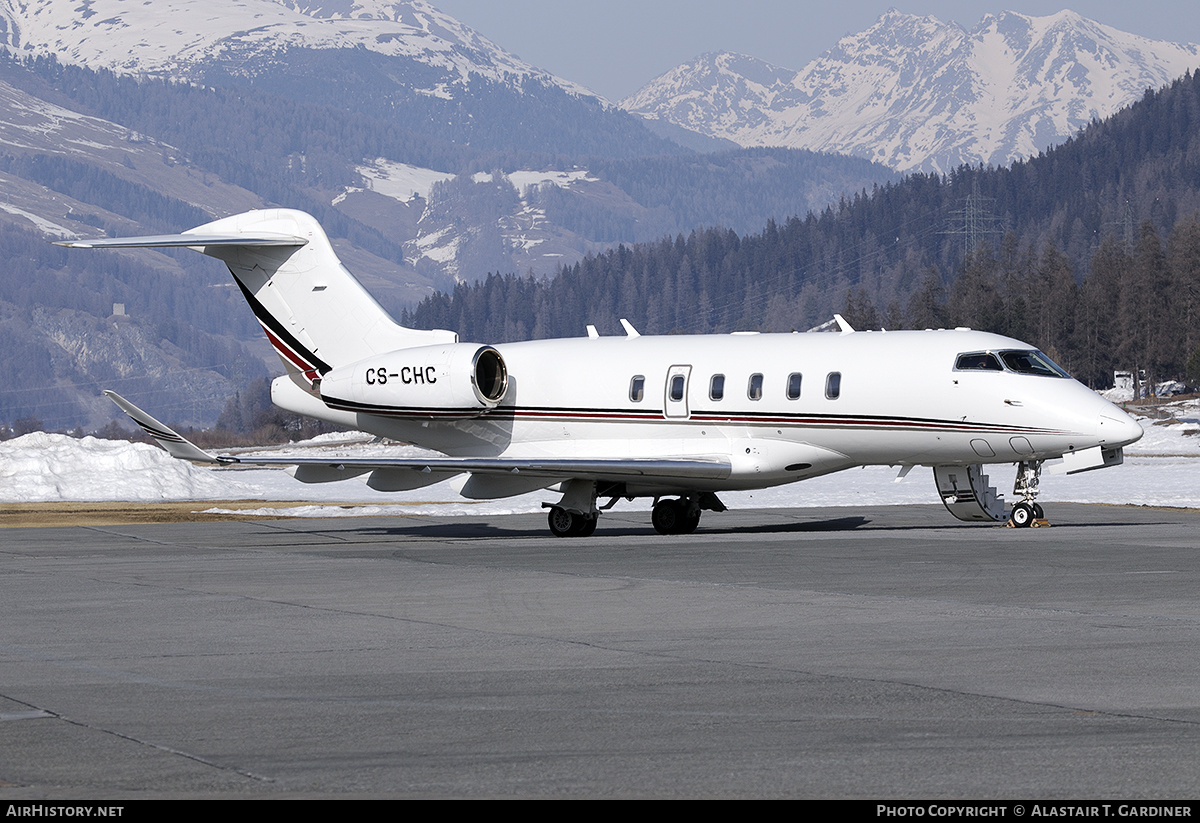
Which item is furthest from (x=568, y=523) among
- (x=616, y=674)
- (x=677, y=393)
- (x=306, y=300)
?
(x=616, y=674)

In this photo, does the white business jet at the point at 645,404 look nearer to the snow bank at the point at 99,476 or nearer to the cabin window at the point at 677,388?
the cabin window at the point at 677,388

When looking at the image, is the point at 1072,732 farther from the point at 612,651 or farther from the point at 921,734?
the point at 612,651

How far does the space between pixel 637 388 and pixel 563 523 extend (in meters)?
2.71

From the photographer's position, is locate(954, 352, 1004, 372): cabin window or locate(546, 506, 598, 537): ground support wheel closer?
locate(954, 352, 1004, 372): cabin window

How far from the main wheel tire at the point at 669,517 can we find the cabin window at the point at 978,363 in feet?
18.9

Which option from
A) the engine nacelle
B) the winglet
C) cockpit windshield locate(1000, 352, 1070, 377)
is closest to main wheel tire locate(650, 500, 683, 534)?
the engine nacelle

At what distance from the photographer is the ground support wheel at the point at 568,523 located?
91.0 ft

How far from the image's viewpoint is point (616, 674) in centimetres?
1139

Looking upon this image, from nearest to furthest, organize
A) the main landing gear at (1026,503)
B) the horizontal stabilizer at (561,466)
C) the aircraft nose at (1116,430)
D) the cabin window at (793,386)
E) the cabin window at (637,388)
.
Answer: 1. the aircraft nose at (1116,430)
2. the horizontal stabilizer at (561,466)
3. the main landing gear at (1026,503)
4. the cabin window at (793,386)
5. the cabin window at (637,388)

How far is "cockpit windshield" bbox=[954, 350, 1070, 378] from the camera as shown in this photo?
83.3ft

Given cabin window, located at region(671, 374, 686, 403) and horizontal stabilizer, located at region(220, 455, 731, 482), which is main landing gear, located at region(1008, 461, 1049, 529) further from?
cabin window, located at region(671, 374, 686, 403)

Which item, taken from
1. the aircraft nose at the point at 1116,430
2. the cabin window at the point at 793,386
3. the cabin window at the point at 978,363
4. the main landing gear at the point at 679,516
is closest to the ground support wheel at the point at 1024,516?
the aircraft nose at the point at 1116,430

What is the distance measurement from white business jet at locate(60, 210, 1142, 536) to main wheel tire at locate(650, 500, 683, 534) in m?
0.03
